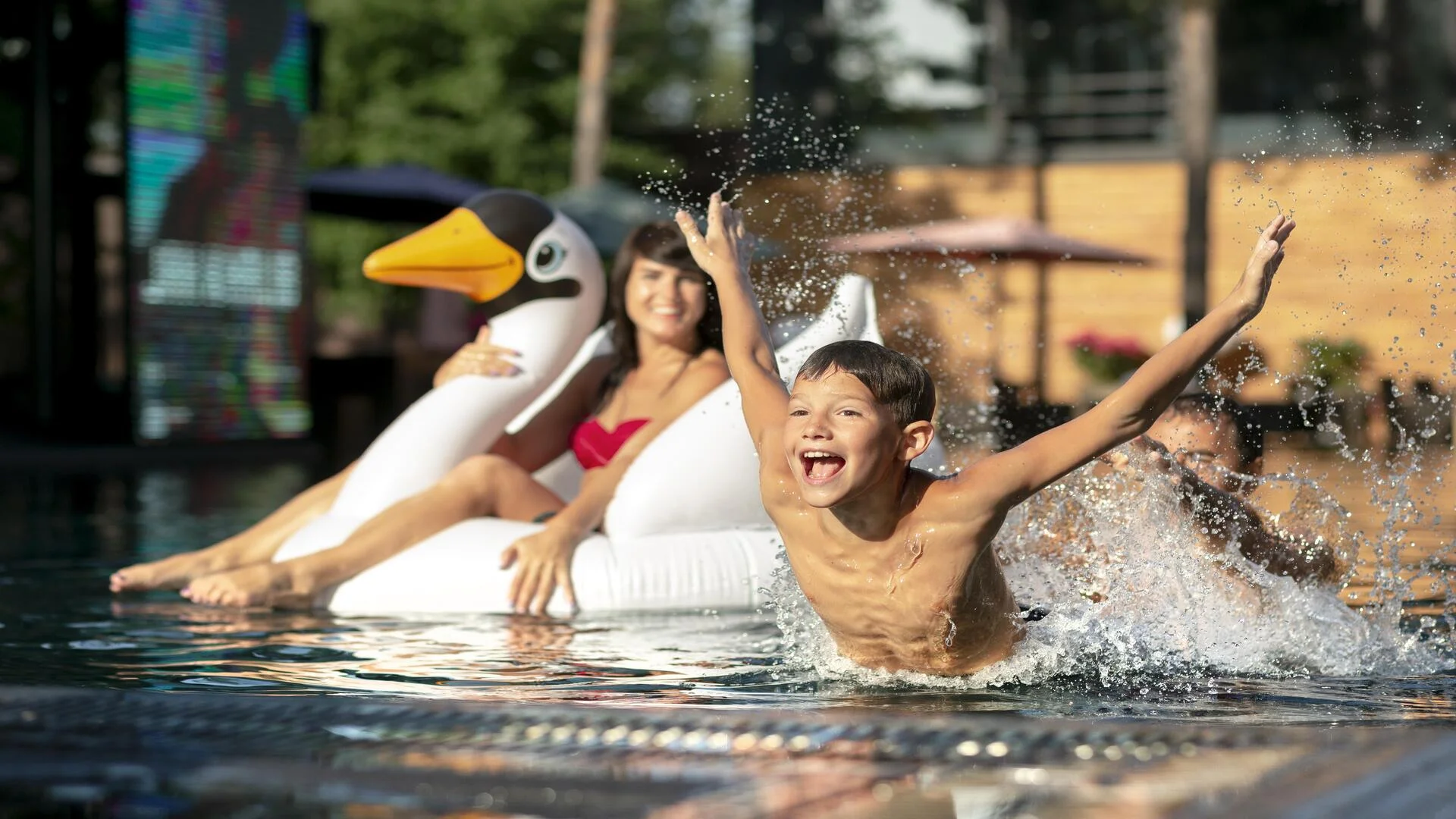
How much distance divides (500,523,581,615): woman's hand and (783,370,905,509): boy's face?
2141 mm

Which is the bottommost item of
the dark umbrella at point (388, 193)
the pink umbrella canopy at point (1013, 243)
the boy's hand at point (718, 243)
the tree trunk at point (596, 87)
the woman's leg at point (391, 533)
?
the woman's leg at point (391, 533)

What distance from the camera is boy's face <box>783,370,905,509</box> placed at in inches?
150

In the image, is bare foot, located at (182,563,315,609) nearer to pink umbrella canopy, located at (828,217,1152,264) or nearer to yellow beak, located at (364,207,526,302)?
yellow beak, located at (364,207,526,302)

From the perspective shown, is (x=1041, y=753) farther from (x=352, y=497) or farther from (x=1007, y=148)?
(x=1007, y=148)

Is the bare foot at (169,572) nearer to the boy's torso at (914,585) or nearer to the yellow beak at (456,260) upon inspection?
the yellow beak at (456,260)

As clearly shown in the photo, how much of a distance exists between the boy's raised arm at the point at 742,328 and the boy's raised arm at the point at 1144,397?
59 centimetres

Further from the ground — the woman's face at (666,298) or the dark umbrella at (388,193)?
the dark umbrella at (388,193)

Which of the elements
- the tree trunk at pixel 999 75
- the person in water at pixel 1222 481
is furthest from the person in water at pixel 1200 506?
the tree trunk at pixel 999 75

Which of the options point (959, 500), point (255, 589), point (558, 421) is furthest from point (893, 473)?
point (558, 421)

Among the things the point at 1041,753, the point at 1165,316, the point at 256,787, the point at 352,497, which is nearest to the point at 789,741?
the point at 1041,753

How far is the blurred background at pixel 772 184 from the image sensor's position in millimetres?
14422

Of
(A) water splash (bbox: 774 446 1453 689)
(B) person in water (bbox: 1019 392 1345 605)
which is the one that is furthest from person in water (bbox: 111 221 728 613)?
(B) person in water (bbox: 1019 392 1345 605)

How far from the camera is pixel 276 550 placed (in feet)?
21.5

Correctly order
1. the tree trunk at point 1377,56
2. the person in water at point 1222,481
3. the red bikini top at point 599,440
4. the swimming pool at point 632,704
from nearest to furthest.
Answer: the swimming pool at point 632,704 → the person in water at point 1222,481 → the red bikini top at point 599,440 → the tree trunk at point 1377,56
